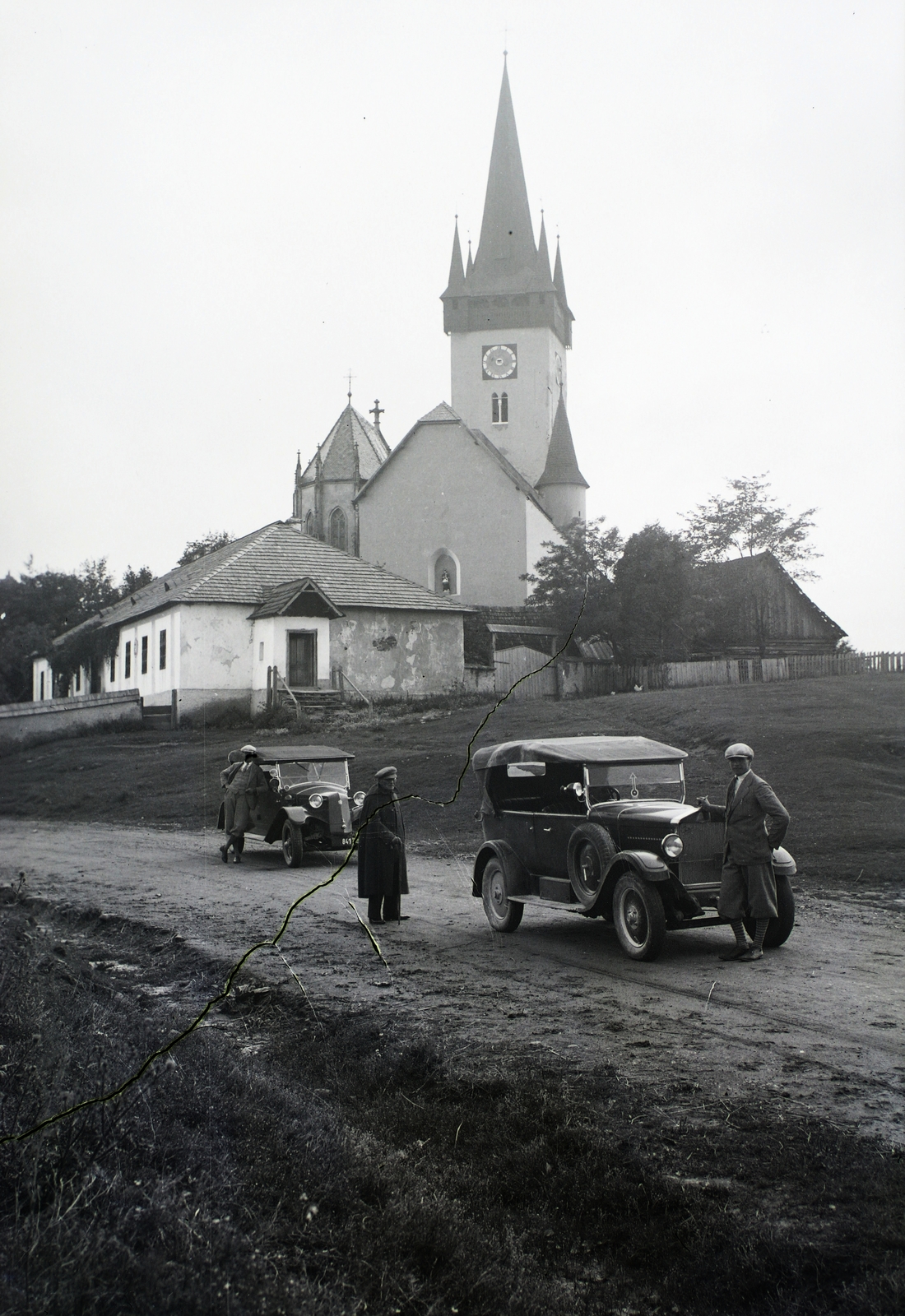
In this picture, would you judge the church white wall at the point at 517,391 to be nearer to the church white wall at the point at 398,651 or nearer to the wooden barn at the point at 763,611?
the church white wall at the point at 398,651

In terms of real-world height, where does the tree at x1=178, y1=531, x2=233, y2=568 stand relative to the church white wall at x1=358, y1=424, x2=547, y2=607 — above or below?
below

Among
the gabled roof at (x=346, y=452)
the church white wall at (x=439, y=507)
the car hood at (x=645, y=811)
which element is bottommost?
the car hood at (x=645, y=811)

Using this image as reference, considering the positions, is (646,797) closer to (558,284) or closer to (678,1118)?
(678,1118)

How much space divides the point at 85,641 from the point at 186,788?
58.0 inches

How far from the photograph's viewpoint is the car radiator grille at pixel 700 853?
8.20 meters

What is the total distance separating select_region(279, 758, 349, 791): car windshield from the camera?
25.6 ft

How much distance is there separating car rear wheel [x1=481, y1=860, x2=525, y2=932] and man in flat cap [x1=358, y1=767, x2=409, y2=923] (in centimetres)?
76

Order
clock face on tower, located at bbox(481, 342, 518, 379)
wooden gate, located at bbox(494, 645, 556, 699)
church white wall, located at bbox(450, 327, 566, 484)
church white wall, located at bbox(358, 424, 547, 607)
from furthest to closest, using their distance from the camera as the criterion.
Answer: clock face on tower, located at bbox(481, 342, 518, 379) < church white wall, located at bbox(450, 327, 566, 484) < church white wall, located at bbox(358, 424, 547, 607) < wooden gate, located at bbox(494, 645, 556, 699)

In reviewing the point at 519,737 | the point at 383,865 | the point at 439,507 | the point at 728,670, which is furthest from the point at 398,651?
the point at 439,507

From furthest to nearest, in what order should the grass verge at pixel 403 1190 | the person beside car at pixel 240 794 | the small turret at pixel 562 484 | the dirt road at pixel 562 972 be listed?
the small turret at pixel 562 484 < the person beside car at pixel 240 794 < the dirt road at pixel 562 972 < the grass verge at pixel 403 1190

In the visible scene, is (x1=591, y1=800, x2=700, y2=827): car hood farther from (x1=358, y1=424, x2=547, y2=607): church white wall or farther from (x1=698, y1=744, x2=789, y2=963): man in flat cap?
(x1=358, y1=424, x2=547, y2=607): church white wall

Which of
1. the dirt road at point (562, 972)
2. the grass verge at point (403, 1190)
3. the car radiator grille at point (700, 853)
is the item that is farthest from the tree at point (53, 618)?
the car radiator grille at point (700, 853)

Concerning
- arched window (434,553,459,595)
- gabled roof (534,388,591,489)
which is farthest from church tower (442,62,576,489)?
arched window (434,553,459,595)

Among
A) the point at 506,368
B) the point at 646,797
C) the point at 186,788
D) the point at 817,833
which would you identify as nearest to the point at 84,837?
the point at 186,788
